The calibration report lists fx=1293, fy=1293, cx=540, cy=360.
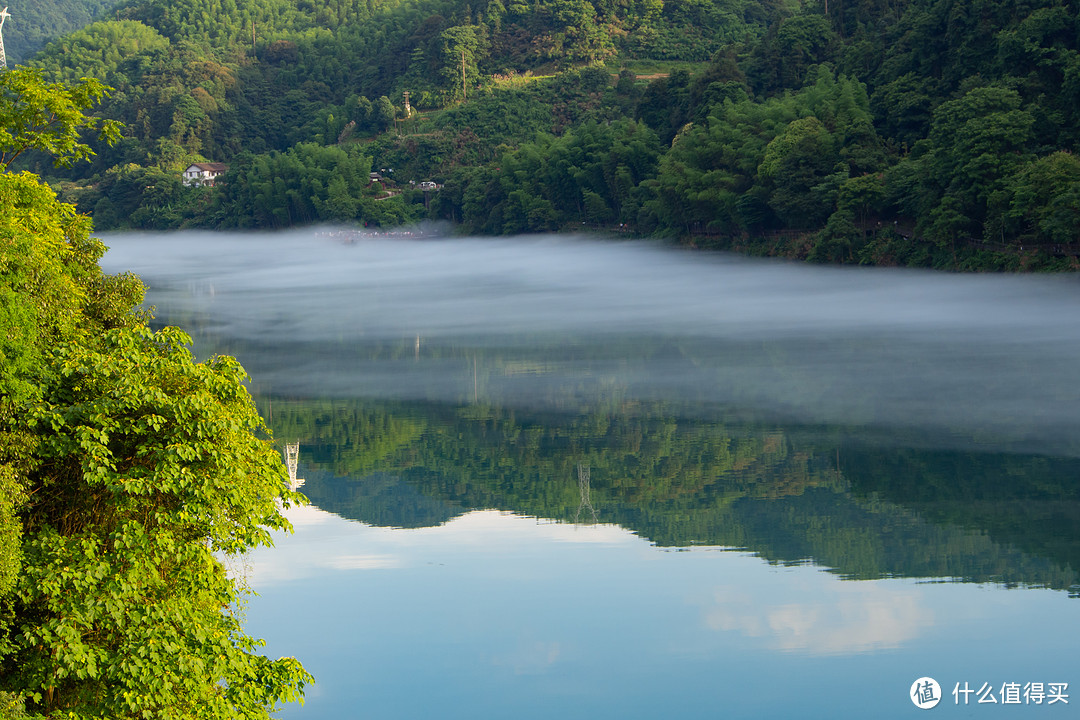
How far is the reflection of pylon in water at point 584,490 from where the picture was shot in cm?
1685

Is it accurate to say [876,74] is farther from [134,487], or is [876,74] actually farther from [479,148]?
[134,487]

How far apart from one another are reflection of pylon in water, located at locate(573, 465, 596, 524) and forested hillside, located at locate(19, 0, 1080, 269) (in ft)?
66.8

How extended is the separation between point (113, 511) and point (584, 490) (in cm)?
1002

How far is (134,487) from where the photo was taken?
7.91 meters

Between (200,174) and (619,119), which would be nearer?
(619,119)

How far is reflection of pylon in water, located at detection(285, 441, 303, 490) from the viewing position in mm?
18391

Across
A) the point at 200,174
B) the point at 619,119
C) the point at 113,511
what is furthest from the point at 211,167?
the point at 113,511

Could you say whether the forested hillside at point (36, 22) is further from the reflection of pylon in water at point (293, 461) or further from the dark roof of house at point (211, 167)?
the reflection of pylon in water at point (293, 461)

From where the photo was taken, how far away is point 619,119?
69625mm

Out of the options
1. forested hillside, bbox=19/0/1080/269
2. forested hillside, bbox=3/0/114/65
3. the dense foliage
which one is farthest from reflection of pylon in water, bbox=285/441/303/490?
forested hillside, bbox=3/0/114/65

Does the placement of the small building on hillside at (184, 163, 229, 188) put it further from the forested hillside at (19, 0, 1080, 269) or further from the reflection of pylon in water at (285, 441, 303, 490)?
the reflection of pylon in water at (285, 441, 303, 490)

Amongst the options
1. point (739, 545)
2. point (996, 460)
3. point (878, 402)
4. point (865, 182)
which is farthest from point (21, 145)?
point (865, 182)

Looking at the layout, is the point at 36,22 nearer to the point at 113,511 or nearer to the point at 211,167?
the point at 211,167

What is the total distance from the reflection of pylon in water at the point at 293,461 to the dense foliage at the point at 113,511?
30.6 ft
